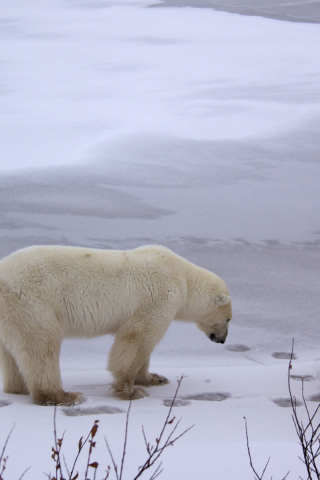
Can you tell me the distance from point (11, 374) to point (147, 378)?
2.43ft

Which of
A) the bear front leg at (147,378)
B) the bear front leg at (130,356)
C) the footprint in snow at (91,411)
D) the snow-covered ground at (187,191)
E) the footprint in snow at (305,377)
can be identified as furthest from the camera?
the footprint in snow at (305,377)

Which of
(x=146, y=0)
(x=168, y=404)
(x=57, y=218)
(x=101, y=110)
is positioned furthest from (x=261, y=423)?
(x=146, y=0)

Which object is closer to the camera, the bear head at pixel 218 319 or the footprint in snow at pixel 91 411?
the footprint in snow at pixel 91 411

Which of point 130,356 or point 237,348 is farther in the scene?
point 237,348

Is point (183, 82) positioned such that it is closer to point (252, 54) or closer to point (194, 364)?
point (252, 54)

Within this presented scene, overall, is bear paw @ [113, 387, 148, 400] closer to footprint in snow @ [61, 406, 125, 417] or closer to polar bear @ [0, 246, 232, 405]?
polar bear @ [0, 246, 232, 405]

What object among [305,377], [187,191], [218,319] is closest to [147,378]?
[218,319]

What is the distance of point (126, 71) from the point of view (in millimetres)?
12125

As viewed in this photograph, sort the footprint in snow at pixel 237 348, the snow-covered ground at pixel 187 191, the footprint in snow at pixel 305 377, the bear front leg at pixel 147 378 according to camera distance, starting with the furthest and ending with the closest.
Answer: the footprint in snow at pixel 237 348, the footprint in snow at pixel 305 377, the bear front leg at pixel 147 378, the snow-covered ground at pixel 187 191

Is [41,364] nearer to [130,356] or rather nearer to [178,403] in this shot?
[130,356]

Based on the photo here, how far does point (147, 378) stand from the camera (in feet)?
10.8

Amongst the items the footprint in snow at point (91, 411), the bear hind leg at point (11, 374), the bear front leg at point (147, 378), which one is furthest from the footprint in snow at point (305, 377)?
the bear hind leg at point (11, 374)

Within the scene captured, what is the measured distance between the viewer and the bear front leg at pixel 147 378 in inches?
129

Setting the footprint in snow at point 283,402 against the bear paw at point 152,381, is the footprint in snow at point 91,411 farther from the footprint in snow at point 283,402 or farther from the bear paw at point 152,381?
the footprint in snow at point 283,402
